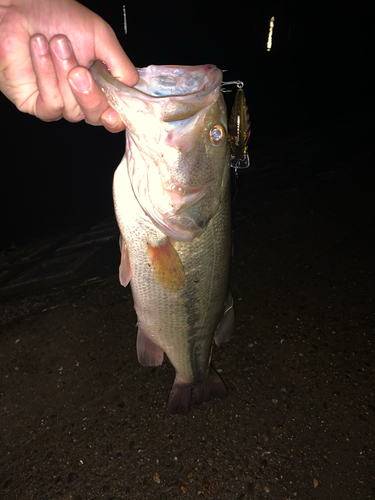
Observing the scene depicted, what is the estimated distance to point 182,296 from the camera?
1.62 metres

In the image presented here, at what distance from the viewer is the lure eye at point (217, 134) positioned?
133cm

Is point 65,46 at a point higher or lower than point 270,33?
lower

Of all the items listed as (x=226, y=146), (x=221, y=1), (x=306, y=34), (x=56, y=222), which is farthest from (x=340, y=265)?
(x=306, y=34)

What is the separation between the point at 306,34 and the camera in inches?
636

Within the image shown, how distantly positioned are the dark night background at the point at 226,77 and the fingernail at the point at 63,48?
384 centimetres

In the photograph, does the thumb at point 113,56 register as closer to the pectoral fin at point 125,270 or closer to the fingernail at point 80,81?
the fingernail at point 80,81

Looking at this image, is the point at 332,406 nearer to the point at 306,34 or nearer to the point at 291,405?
the point at 291,405

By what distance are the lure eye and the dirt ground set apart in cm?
57

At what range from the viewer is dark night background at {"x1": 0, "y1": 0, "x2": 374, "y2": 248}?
6.02 metres

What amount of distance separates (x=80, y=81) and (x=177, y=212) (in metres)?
0.62

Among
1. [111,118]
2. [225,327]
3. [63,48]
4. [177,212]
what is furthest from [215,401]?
[63,48]

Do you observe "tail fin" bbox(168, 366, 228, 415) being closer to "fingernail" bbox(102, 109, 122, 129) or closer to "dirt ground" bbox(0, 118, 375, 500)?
"dirt ground" bbox(0, 118, 375, 500)

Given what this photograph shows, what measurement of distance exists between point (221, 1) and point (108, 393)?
56.3 ft

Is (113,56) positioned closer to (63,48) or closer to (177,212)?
(63,48)
